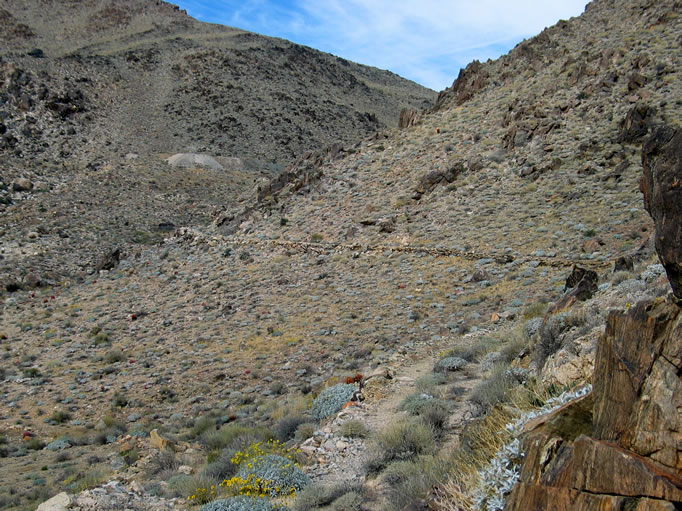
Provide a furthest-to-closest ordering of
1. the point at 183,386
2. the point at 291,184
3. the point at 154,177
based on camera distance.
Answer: the point at 154,177, the point at 291,184, the point at 183,386

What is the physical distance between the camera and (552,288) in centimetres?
1366

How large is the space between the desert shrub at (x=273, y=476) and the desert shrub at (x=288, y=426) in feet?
6.52

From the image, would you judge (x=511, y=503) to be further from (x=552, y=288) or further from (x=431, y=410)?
(x=552, y=288)

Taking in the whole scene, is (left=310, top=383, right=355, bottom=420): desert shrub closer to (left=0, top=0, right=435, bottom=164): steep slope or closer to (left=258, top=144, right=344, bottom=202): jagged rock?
(left=258, top=144, right=344, bottom=202): jagged rock

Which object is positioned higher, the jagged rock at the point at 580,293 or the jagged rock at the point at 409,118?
the jagged rock at the point at 409,118

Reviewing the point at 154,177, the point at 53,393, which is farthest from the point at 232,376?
the point at 154,177

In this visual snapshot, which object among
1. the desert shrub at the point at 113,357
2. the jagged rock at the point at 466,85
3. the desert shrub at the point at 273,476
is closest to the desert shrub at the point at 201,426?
the desert shrub at the point at 273,476

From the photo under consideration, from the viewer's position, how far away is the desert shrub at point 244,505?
18.7 feet

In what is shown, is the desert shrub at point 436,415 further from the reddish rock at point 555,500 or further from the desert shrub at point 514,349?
the reddish rock at point 555,500

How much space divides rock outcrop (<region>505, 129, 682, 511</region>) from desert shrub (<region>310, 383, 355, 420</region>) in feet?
18.1

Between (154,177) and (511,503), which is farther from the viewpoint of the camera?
(154,177)

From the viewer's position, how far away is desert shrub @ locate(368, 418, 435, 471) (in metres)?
6.60

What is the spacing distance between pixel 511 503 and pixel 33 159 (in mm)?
49198

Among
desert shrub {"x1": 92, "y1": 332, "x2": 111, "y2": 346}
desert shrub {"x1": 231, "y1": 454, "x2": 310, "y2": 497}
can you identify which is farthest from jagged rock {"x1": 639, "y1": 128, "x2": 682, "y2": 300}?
desert shrub {"x1": 92, "y1": 332, "x2": 111, "y2": 346}
